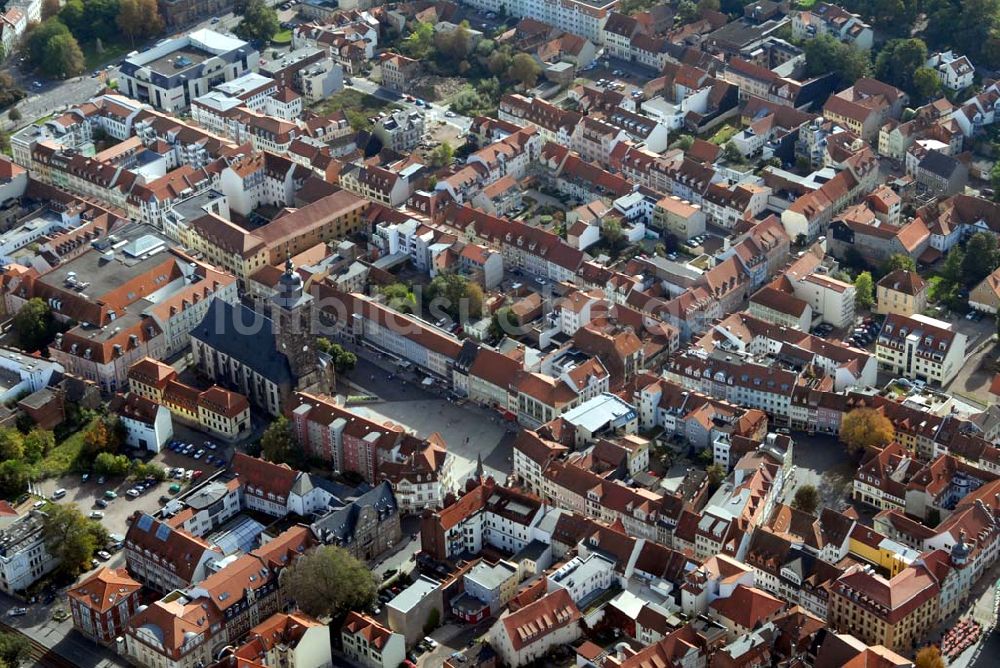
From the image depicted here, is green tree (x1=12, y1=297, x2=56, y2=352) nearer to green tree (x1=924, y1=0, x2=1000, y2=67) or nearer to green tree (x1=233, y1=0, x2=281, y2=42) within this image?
green tree (x1=233, y1=0, x2=281, y2=42)

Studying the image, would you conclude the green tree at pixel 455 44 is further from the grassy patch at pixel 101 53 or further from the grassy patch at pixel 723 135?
the grassy patch at pixel 101 53

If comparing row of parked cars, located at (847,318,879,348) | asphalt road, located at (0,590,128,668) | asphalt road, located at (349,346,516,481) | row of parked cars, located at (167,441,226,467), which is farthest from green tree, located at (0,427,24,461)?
row of parked cars, located at (847,318,879,348)

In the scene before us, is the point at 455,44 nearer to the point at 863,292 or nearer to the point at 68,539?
the point at 863,292

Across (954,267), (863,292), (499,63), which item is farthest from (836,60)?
(863,292)

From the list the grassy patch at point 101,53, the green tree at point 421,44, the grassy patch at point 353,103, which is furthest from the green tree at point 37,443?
the green tree at point 421,44

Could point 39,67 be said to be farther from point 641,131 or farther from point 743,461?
point 743,461

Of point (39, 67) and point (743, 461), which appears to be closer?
point (743, 461)

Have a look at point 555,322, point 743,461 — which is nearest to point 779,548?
point 743,461
